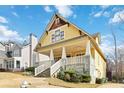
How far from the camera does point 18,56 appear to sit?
329 inches

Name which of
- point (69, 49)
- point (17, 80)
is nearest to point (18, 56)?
point (17, 80)

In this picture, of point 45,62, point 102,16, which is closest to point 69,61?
point 45,62

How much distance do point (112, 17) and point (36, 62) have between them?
64.8 inches

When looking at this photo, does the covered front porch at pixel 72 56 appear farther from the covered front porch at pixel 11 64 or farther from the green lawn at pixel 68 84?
the covered front porch at pixel 11 64

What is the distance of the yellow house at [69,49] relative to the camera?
26.8 ft

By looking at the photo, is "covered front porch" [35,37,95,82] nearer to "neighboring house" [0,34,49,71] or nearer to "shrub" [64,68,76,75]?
"shrub" [64,68,76,75]

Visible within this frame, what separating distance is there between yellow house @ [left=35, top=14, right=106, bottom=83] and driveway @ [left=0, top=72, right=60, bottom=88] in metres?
0.23

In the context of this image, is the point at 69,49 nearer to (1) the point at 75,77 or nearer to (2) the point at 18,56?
(1) the point at 75,77

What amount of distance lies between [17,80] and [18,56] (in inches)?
18.5

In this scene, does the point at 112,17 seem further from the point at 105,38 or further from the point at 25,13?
the point at 25,13

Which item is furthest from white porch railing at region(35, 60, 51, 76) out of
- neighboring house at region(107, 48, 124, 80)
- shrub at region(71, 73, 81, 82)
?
neighboring house at region(107, 48, 124, 80)

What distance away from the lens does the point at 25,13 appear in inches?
322

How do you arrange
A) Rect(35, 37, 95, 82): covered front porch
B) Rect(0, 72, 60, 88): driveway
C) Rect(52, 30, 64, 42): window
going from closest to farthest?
Rect(0, 72, 60, 88): driveway
Rect(35, 37, 95, 82): covered front porch
Rect(52, 30, 64, 42): window

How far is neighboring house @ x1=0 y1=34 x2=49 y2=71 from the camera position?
827 centimetres
